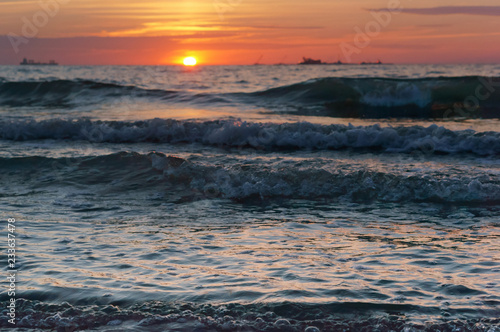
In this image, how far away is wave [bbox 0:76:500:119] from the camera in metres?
19.1

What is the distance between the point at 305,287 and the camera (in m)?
3.95

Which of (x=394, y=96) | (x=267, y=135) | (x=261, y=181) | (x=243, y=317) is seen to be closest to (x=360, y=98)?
(x=394, y=96)

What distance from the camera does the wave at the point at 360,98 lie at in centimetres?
1909

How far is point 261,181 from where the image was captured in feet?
24.9

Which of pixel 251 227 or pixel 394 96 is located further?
pixel 394 96

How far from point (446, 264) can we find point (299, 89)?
17.7m

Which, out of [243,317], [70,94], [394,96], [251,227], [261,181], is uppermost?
[70,94]

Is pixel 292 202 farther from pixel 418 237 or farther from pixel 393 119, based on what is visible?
pixel 393 119

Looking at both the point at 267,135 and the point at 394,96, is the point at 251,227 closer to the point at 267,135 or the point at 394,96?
the point at 267,135

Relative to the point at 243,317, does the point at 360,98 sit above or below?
above

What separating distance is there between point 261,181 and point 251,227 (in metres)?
1.86

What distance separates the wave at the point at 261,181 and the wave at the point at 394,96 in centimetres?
1052

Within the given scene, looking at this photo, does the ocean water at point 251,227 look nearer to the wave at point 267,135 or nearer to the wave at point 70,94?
the wave at point 267,135

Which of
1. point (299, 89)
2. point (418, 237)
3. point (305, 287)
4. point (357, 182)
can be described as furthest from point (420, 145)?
point (299, 89)
